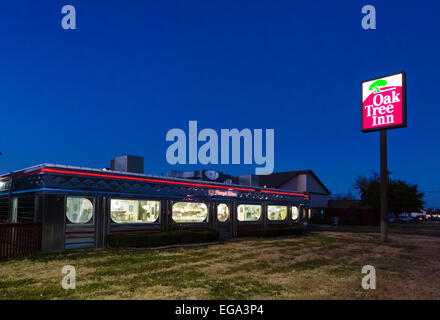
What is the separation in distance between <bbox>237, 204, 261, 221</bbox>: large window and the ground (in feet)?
25.4

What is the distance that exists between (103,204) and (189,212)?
17.7 feet

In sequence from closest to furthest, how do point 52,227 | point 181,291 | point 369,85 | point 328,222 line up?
point 181,291, point 52,227, point 369,85, point 328,222

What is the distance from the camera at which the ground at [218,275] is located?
744cm

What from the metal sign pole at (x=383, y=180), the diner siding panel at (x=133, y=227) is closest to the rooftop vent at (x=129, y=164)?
the diner siding panel at (x=133, y=227)

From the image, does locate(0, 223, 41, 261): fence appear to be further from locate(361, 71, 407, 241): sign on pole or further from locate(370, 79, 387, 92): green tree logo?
locate(370, 79, 387, 92): green tree logo

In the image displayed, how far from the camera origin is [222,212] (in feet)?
68.6

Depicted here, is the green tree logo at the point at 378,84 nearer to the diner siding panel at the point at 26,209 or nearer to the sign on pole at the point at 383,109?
the sign on pole at the point at 383,109

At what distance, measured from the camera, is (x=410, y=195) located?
46.7 m

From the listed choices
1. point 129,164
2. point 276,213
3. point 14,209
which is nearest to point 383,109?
point 276,213
